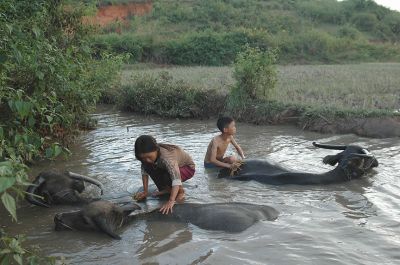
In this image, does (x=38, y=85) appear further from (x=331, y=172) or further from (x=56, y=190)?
(x=331, y=172)

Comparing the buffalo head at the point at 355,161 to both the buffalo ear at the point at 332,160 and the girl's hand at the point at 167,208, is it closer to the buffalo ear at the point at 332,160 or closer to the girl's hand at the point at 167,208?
the buffalo ear at the point at 332,160

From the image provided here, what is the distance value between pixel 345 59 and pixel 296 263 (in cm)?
2450

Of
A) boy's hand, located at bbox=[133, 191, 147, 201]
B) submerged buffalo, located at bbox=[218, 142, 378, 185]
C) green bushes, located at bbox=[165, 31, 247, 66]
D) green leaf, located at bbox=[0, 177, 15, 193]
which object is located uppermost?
green bushes, located at bbox=[165, 31, 247, 66]

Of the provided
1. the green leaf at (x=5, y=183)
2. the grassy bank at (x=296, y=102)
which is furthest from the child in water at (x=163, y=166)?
the grassy bank at (x=296, y=102)

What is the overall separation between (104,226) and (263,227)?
1.45 m

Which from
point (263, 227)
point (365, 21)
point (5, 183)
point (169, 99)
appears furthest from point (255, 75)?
point (365, 21)

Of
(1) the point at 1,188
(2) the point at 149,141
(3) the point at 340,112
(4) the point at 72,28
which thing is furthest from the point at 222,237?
(3) the point at 340,112

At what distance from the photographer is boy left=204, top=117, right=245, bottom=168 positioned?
6406 millimetres

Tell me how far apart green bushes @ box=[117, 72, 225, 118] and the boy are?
4.89 meters

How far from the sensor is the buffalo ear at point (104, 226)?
4402 millimetres

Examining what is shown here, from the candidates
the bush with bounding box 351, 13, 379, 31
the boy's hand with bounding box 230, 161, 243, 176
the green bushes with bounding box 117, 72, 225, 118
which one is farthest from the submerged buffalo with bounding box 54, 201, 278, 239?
the bush with bounding box 351, 13, 379, 31

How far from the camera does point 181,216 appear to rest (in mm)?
4809

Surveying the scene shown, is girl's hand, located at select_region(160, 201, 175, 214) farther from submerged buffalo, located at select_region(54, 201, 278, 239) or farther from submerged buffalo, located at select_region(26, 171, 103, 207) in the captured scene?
submerged buffalo, located at select_region(26, 171, 103, 207)

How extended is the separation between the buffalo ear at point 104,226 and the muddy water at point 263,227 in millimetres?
61
